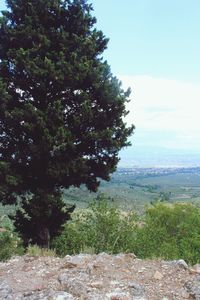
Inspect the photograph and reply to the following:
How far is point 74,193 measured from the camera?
141500 mm

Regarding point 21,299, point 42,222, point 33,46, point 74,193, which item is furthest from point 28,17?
point 74,193

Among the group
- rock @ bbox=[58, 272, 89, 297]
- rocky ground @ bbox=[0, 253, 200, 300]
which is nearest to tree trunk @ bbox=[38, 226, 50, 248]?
rocky ground @ bbox=[0, 253, 200, 300]

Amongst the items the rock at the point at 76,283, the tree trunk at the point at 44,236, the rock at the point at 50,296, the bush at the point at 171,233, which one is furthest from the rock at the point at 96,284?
Answer: the bush at the point at 171,233

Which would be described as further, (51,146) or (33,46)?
(33,46)

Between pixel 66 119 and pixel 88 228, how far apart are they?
23.0 ft

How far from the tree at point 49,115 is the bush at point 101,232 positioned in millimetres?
1845

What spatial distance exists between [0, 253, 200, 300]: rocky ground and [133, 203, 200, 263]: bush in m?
14.1

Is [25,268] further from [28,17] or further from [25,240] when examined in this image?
[28,17]

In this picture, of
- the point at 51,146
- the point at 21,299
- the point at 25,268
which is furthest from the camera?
the point at 51,146

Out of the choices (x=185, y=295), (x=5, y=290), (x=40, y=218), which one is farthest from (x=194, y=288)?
(x=40, y=218)

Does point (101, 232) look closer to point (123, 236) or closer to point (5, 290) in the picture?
point (123, 236)

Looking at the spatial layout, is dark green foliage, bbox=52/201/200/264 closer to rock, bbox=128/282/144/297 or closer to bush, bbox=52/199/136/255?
bush, bbox=52/199/136/255

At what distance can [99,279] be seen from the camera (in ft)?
34.9

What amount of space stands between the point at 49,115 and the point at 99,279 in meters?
14.2
